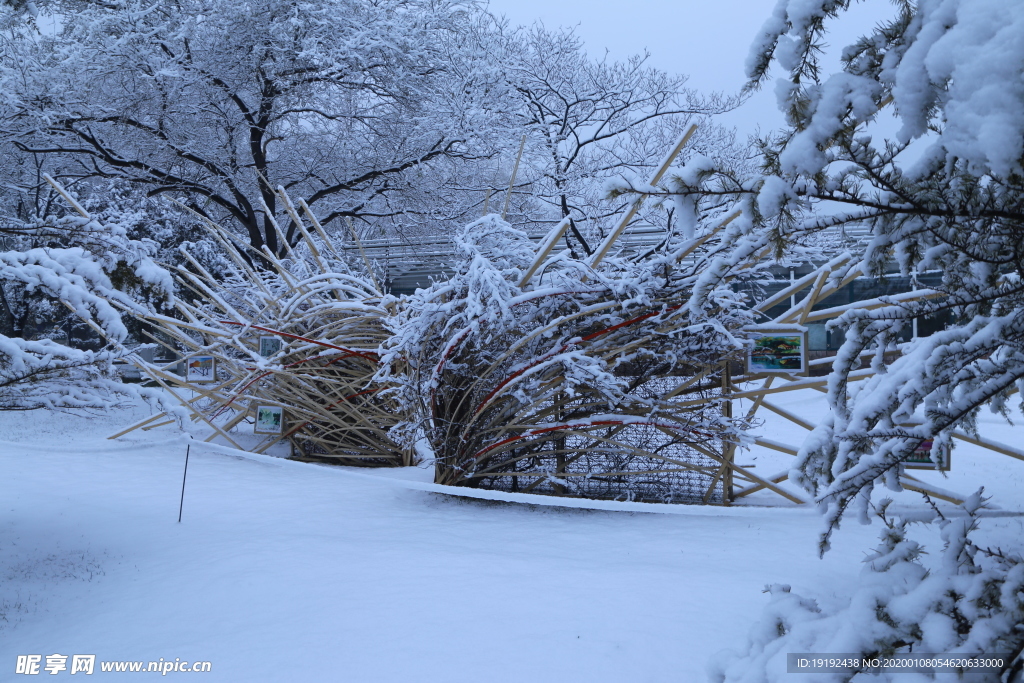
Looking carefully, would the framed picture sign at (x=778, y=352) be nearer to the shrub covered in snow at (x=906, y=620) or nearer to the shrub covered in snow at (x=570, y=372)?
the shrub covered in snow at (x=570, y=372)

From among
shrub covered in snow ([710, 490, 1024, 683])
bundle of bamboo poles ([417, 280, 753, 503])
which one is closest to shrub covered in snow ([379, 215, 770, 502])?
bundle of bamboo poles ([417, 280, 753, 503])

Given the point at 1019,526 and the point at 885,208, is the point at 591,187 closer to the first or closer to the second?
the point at 1019,526

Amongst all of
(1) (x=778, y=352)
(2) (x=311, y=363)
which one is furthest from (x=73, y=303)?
(1) (x=778, y=352)

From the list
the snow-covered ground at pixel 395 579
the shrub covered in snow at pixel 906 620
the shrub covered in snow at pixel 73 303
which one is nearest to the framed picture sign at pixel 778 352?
the snow-covered ground at pixel 395 579

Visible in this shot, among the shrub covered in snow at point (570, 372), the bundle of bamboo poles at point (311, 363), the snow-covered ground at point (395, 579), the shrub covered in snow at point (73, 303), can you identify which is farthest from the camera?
the bundle of bamboo poles at point (311, 363)

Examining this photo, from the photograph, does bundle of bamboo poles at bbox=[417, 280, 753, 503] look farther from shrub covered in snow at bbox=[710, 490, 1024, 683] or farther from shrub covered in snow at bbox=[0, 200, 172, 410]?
shrub covered in snow at bbox=[710, 490, 1024, 683]

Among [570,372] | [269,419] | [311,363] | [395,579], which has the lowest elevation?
[395,579]

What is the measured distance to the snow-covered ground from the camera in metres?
2.31

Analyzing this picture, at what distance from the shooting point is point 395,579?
2939mm

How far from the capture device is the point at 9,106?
11.1 metres

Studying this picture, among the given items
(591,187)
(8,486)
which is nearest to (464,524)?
(8,486)

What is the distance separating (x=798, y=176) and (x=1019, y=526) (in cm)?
291

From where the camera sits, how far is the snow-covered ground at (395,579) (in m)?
2.31

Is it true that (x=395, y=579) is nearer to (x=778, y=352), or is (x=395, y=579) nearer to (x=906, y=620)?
(x=906, y=620)
